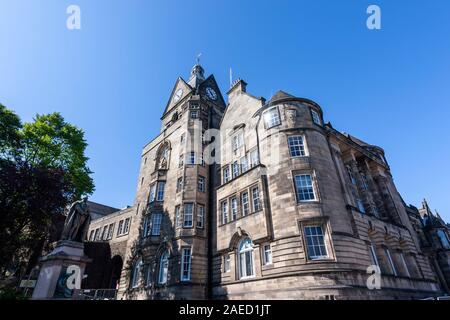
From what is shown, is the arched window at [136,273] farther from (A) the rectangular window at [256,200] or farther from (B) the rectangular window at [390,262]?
(B) the rectangular window at [390,262]

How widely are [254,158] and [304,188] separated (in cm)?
590

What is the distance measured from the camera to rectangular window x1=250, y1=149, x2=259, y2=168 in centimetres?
2085

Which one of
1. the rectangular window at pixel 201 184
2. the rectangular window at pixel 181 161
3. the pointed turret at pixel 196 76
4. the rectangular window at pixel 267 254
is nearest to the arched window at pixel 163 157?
the rectangular window at pixel 181 161

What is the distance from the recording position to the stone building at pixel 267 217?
14758 mm

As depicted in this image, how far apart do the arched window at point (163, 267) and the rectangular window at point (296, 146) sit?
1494 centimetres

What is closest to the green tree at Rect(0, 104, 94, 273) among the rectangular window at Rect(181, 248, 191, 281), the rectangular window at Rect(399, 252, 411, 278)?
the rectangular window at Rect(181, 248, 191, 281)

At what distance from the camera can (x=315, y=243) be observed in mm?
14812

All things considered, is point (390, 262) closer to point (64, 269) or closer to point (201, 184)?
point (201, 184)

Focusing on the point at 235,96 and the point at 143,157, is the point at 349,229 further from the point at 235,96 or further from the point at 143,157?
the point at 143,157

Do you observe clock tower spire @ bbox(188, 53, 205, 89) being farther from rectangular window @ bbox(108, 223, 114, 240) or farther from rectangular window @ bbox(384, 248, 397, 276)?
rectangular window @ bbox(384, 248, 397, 276)

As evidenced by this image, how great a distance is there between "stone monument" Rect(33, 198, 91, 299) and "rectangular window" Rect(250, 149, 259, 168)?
14.0 m

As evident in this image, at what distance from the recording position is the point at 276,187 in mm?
17422
